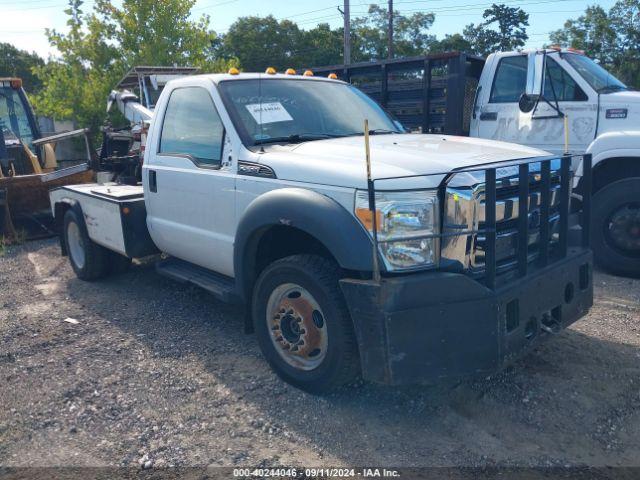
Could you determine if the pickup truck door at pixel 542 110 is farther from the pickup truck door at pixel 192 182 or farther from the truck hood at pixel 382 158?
the pickup truck door at pixel 192 182

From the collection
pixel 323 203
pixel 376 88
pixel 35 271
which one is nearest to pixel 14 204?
pixel 35 271

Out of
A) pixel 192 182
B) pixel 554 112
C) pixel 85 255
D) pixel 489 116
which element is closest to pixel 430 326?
pixel 192 182

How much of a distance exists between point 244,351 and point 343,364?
1.31 metres

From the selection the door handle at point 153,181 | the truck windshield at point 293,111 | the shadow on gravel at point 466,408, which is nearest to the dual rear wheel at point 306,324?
the shadow on gravel at point 466,408

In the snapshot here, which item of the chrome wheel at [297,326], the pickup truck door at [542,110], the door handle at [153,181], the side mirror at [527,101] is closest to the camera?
the chrome wheel at [297,326]

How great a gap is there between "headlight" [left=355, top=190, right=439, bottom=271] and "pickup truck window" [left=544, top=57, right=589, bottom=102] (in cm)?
408

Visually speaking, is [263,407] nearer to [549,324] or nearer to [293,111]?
[549,324]

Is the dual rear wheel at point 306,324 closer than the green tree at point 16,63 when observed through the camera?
Yes

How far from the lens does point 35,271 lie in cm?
707

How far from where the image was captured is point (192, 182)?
461cm

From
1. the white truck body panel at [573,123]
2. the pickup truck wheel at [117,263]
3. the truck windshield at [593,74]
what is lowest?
the pickup truck wheel at [117,263]

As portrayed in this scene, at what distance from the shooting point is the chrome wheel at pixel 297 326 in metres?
3.58

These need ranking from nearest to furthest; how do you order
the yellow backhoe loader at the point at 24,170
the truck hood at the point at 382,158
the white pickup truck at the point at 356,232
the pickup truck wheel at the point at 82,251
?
the white pickup truck at the point at 356,232 < the truck hood at the point at 382,158 < the pickup truck wheel at the point at 82,251 < the yellow backhoe loader at the point at 24,170

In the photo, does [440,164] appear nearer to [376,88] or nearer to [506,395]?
[506,395]
